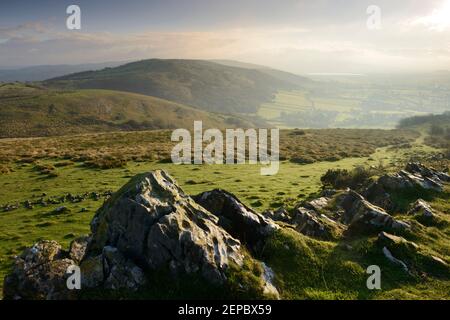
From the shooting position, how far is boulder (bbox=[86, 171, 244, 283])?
1386 centimetres

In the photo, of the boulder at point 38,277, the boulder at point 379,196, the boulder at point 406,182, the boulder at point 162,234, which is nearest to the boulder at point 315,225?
the boulder at point 162,234

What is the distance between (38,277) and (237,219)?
8.76 meters

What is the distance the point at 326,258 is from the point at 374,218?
17.5 ft

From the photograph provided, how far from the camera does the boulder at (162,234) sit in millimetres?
13859

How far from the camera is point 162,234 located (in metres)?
14.3

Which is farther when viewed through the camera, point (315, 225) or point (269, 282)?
point (315, 225)

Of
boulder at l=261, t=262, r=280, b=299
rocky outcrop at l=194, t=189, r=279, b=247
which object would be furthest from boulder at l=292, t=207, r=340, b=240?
boulder at l=261, t=262, r=280, b=299

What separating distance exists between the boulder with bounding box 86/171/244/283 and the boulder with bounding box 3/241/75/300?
1241 millimetres

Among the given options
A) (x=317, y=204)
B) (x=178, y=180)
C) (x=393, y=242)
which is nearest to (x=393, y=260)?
(x=393, y=242)

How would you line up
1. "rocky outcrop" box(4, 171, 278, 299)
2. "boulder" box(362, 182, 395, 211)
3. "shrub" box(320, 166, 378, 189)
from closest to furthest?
"rocky outcrop" box(4, 171, 278, 299), "boulder" box(362, 182, 395, 211), "shrub" box(320, 166, 378, 189)

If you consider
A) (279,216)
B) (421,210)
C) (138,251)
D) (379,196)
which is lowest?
(279,216)

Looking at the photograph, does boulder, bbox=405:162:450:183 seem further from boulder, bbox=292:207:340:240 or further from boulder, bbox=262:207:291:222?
boulder, bbox=292:207:340:240

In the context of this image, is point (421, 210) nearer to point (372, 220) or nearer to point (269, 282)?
point (372, 220)

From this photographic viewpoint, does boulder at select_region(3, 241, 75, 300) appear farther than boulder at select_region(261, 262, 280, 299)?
No
